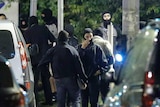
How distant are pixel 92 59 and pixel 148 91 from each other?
5705mm

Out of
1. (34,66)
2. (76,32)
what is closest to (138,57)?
(34,66)

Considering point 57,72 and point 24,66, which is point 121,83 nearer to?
point 24,66

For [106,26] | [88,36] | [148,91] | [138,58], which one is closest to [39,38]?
[106,26]

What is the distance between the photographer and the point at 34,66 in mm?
13961

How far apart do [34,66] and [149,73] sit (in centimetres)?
790

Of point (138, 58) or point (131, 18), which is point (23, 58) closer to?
point (131, 18)

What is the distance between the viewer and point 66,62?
11.3m

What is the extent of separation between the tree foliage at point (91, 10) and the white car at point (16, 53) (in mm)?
8798

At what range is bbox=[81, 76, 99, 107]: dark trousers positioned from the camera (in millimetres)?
12031

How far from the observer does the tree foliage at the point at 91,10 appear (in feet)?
64.4

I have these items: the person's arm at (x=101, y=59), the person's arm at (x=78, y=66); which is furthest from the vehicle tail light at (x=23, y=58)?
the person's arm at (x=101, y=59)

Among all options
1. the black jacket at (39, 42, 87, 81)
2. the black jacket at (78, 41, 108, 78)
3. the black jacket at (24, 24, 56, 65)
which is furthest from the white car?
the black jacket at (24, 24, 56, 65)

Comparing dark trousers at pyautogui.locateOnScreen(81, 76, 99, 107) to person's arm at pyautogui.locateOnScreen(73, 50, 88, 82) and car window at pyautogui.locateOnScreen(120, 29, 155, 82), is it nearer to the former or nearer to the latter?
person's arm at pyautogui.locateOnScreen(73, 50, 88, 82)

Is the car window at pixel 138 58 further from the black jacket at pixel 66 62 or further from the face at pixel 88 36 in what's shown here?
the face at pixel 88 36
